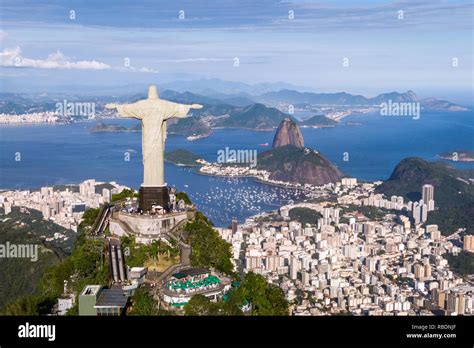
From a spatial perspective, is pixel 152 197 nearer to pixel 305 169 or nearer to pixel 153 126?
pixel 153 126

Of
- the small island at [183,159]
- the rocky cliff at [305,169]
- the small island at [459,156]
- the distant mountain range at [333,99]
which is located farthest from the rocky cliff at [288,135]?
the distant mountain range at [333,99]

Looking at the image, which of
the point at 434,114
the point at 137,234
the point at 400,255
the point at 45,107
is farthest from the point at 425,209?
the point at 434,114

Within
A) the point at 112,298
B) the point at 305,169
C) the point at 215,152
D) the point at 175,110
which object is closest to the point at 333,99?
the point at 215,152

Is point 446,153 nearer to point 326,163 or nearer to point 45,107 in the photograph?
point 326,163

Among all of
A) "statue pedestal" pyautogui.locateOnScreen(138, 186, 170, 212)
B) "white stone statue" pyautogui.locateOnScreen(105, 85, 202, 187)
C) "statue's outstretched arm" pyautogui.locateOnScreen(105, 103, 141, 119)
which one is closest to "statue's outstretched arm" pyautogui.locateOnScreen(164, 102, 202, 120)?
"white stone statue" pyautogui.locateOnScreen(105, 85, 202, 187)

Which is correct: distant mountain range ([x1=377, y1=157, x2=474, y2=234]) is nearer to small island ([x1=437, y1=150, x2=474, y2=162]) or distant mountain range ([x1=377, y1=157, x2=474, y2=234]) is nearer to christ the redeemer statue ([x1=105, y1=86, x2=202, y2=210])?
small island ([x1=437, y1=150, x2=474, y2=162])

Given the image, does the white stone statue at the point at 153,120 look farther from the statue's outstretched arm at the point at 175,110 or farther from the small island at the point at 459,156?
the small island at the point at 459,156

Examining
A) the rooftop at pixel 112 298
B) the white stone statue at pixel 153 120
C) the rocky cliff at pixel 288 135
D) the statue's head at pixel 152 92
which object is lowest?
the rocky cliff at pixel 288 135
